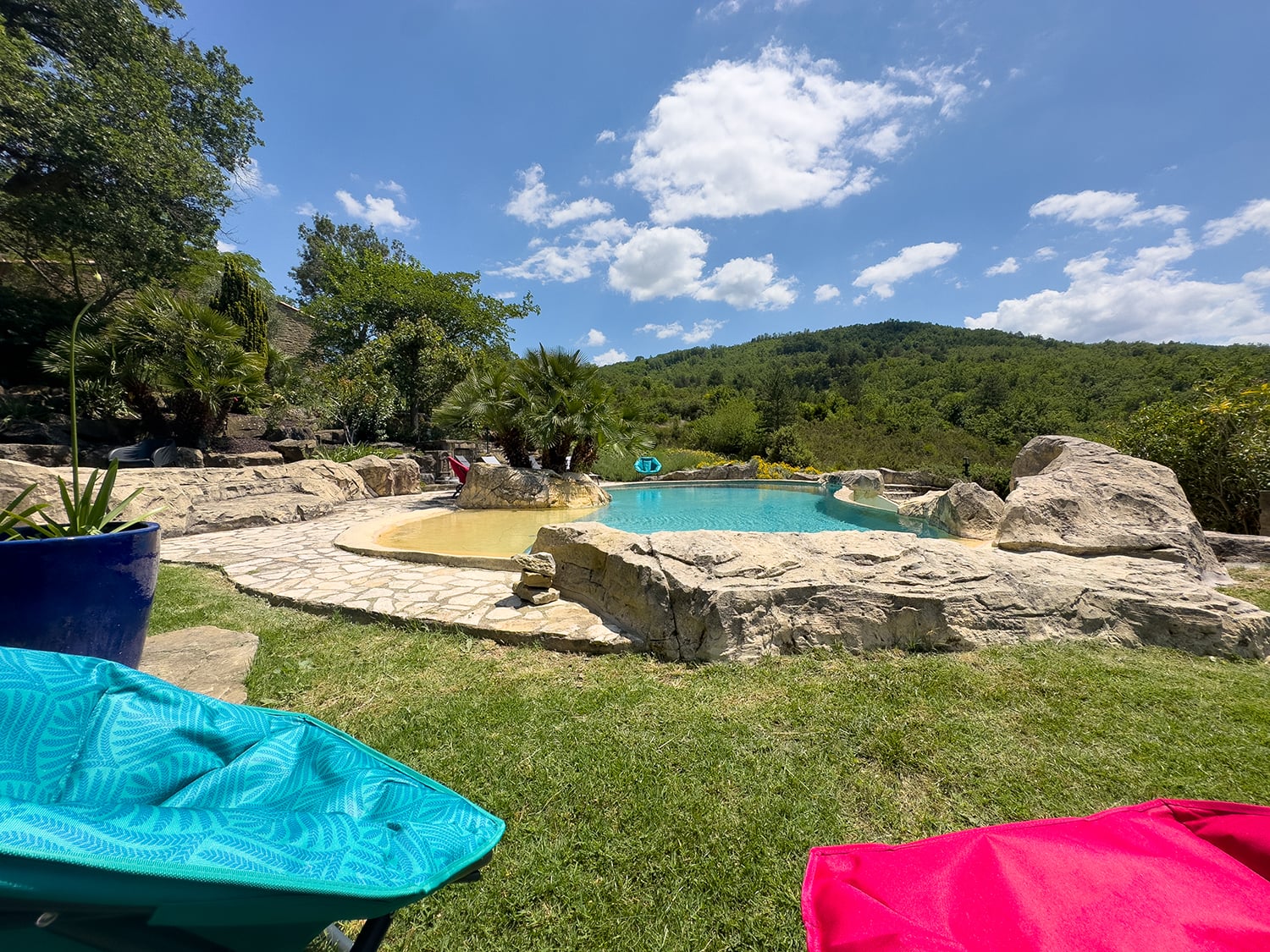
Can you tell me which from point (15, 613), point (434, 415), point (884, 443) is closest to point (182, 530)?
point (434, 415)

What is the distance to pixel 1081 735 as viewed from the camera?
81.9 inches

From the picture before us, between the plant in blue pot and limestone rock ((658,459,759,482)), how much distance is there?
46.3 feet

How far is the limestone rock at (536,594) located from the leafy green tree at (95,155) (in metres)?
13.1

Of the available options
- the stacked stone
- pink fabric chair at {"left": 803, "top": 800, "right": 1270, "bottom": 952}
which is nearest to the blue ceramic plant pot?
the stacked stone

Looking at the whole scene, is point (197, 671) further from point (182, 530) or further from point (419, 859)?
point (182, 530)

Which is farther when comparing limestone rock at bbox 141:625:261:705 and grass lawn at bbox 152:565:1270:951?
limestone rock at bbox 141:625:261:705

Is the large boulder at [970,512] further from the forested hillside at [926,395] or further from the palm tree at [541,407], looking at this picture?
the palm tree at [541,407]

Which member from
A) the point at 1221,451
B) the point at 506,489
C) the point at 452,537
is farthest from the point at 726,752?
the point at 1221,451

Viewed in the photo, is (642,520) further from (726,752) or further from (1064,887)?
(1064,887)

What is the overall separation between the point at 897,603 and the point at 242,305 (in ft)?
64.4

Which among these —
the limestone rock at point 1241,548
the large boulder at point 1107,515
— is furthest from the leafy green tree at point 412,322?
the limestone rock at point 1241,548

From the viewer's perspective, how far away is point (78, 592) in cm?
177

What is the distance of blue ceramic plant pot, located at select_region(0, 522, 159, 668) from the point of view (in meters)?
1.66

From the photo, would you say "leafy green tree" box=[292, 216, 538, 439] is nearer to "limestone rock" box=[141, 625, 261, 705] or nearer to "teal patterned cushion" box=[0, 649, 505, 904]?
"limestone rock" box=[141, 625, 261, 705]
